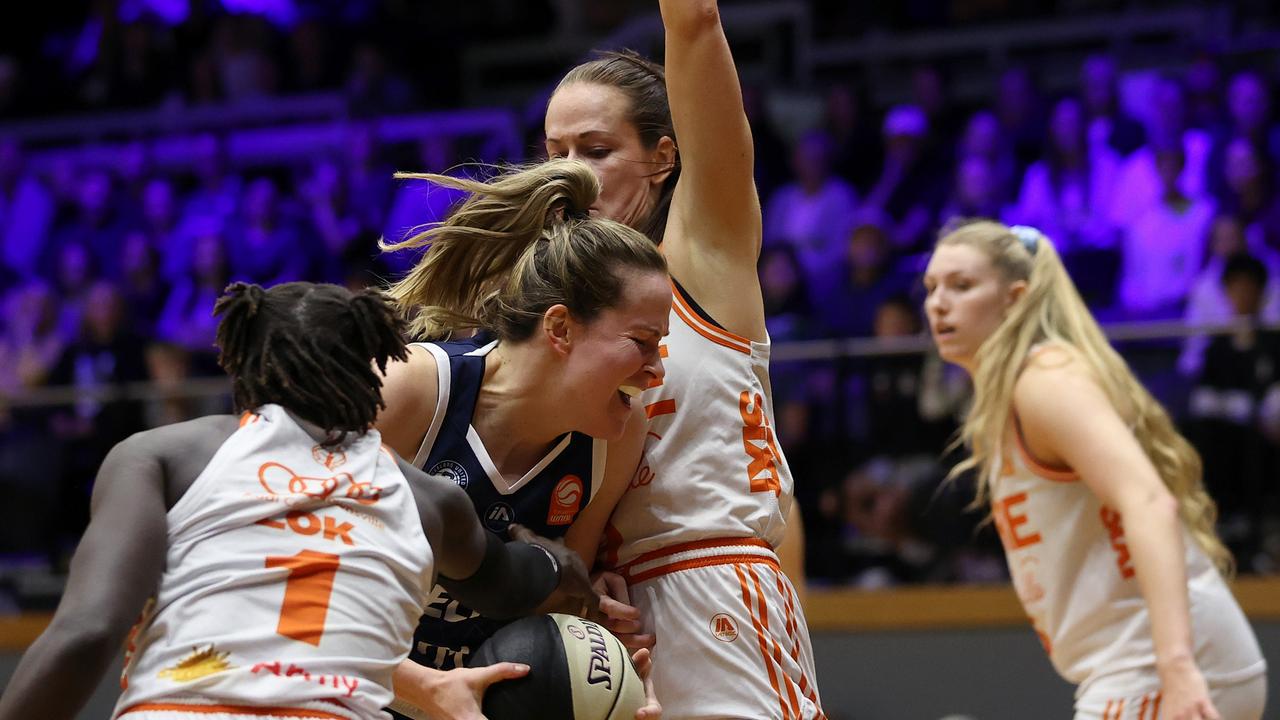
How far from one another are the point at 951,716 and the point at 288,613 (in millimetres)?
4608

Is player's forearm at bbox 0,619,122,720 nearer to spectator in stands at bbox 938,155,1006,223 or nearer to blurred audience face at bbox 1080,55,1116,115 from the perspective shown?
spectator in stands at bbox 938,155,1006,223

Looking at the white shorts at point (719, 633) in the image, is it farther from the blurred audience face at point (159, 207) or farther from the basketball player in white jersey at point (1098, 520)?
the blurred audience face at point (159, 207)

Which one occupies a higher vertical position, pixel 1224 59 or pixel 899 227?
pixel 1224 59

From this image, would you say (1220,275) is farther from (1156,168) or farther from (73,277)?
(73,277)

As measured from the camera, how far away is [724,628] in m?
2.63

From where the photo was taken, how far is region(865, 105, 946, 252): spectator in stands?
807 centimetres

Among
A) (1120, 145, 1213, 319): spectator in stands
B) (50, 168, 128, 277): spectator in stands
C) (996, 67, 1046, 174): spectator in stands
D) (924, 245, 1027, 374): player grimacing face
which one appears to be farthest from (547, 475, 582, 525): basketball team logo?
(50, 168, 128, 277): spectator in stands

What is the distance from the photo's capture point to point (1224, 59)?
28.7 ft

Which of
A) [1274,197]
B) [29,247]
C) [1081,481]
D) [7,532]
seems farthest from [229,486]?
[29,247]

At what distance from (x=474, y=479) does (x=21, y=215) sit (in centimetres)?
870

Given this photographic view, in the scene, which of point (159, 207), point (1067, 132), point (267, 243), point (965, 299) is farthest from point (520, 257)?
point (159, 207)

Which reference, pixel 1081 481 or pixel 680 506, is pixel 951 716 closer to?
pixel 1081 481

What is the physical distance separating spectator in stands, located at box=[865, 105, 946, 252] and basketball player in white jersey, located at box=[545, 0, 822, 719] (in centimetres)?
544

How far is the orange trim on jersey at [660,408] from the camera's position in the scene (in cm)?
269
